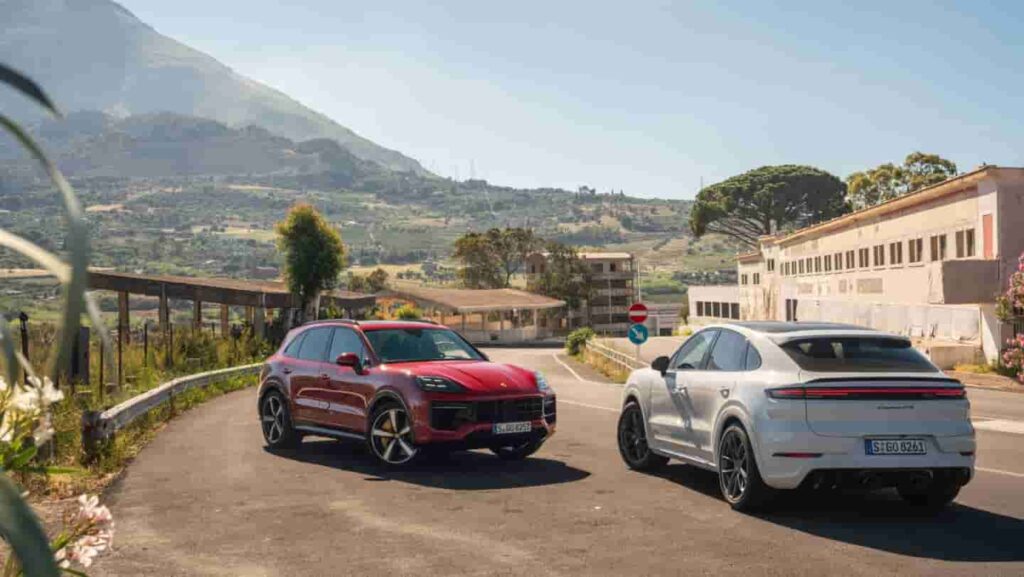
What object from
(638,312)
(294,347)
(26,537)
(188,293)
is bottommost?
(294,347)

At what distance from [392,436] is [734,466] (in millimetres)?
4707

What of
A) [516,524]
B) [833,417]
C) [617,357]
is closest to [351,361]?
[516,524]

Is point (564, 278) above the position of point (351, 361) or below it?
above

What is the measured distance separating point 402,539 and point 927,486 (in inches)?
185

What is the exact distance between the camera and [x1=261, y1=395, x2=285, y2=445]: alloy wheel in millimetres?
16531

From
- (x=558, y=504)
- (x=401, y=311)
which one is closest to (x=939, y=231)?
(x=558, y=504)

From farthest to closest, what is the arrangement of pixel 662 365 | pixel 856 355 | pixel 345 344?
1. pixel 345 344
2. pixel 662 365
3. pixel 856 355

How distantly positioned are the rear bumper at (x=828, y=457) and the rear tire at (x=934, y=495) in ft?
1.38

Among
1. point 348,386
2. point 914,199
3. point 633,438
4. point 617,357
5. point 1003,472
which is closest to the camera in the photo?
point 1003,472

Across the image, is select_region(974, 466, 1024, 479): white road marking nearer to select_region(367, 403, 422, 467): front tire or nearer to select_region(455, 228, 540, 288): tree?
select_region(367, 403, 422, 467): front tire

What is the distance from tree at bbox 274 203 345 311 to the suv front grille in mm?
39985

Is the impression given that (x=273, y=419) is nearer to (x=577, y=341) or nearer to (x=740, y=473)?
(x=740, y=473)

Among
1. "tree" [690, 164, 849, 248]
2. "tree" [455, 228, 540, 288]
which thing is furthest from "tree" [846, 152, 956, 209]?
"tree" [455, 228, 540, 288]

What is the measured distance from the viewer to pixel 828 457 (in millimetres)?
10109
